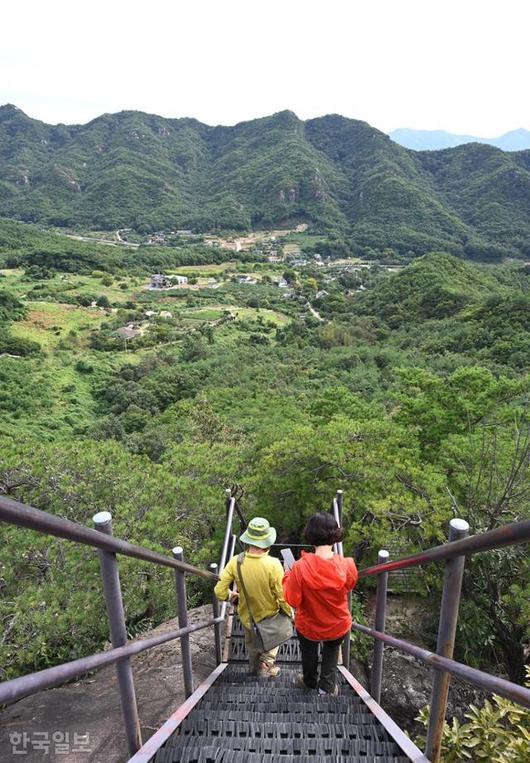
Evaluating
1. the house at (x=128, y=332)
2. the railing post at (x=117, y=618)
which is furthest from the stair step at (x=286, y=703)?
the house at (x=128, y=332)

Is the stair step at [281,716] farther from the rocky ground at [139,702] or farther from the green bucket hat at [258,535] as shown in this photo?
the green bucket hat at [258,535]

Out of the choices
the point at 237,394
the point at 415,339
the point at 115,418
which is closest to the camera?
the point at 237,394

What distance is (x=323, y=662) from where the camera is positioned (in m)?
2.89

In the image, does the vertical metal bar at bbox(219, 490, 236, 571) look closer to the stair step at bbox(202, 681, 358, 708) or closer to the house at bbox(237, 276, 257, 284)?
the stair step at bbox(202, 681, 358, 708)

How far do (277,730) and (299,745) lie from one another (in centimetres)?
18

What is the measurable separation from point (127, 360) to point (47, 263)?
33.4 meters

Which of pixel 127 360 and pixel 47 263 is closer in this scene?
pixel 127 360

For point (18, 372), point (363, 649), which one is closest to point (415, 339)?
point (18, 372)

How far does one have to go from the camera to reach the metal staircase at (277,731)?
1854 millimetres

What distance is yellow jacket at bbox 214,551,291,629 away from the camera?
9.65ft

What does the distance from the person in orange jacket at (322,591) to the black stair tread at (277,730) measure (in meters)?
0.56

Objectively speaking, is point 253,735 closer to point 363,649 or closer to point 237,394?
point 363,649

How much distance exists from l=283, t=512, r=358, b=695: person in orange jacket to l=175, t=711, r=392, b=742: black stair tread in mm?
556

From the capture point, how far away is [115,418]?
A: 84.6 feet
